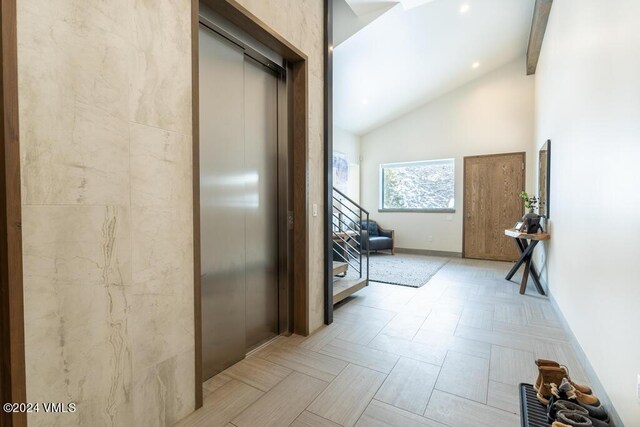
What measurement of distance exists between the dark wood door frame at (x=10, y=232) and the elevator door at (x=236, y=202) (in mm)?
926

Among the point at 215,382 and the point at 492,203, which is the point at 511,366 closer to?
the point at 215,382

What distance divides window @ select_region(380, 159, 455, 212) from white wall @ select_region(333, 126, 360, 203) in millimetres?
649

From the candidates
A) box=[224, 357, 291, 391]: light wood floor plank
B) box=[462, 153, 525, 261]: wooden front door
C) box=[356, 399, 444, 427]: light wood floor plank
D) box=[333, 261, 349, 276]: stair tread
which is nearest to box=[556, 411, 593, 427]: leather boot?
box=[356, 399, 444, 427]: light wood floor plank

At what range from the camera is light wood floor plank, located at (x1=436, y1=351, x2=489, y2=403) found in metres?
1.79

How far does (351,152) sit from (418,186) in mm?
1862

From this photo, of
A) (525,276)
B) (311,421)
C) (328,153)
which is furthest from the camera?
(525,276)

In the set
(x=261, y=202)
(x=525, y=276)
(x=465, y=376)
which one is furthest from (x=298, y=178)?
(x=525, y=276)

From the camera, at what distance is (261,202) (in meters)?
2.37

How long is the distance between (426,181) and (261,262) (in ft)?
18.2

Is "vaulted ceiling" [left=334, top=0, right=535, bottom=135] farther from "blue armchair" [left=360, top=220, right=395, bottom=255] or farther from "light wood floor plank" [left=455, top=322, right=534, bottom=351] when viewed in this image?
"light wood floor plank" [left=455, top=322, right=534, bottom=351]

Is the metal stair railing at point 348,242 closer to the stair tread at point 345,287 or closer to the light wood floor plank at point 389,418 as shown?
the stair tread at point 345,287

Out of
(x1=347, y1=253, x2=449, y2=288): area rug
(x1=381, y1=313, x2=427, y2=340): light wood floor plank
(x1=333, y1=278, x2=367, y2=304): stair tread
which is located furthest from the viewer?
(x1=347, y1=253, x2=449, y2=288): area rug

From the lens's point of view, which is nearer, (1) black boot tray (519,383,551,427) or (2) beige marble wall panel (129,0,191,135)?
(2) beige marble wall panel (129,0,191,135)

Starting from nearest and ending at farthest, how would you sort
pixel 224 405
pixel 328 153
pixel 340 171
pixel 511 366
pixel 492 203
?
pixel 224 405 < pixel 511 366 < pixel 328 153 < pixel 492 203 < pixel 340 171
